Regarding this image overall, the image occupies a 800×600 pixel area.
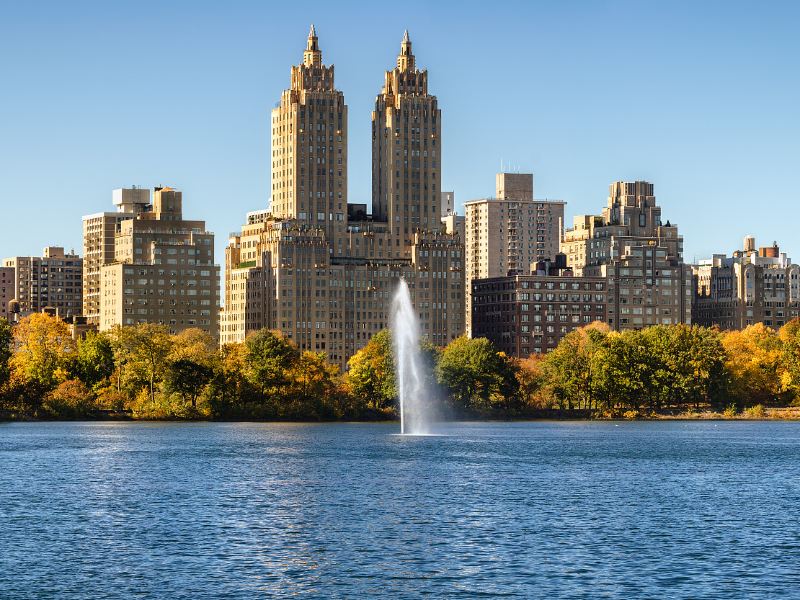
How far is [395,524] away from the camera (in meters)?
95.9

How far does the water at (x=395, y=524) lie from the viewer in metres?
75.0

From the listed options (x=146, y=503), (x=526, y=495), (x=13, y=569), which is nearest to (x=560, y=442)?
(x=526, y=495)

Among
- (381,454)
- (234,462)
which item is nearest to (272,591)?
(234,462)

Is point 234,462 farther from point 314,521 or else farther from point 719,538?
point 719,538

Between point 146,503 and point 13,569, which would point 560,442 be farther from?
point 13,569

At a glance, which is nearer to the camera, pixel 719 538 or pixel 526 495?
pixel 719 538

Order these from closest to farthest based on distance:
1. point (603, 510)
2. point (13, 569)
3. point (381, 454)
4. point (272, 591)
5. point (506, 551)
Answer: point (272, 591)
point (13, 569)
point (506, 551)
point (603, 510)
point (381, 454)

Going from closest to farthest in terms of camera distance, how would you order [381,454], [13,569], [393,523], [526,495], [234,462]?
[13,569], [393,523], [526,495], [234,462], [381,454]

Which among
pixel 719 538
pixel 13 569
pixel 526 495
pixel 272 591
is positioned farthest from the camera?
pixel 526 495

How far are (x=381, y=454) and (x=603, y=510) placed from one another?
5664cm

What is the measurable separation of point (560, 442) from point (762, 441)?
25.5 meters

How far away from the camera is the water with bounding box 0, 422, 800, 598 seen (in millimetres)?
75000

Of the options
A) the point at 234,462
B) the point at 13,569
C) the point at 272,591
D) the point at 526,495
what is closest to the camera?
the point at 272,591

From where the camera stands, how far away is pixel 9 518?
97.4m
